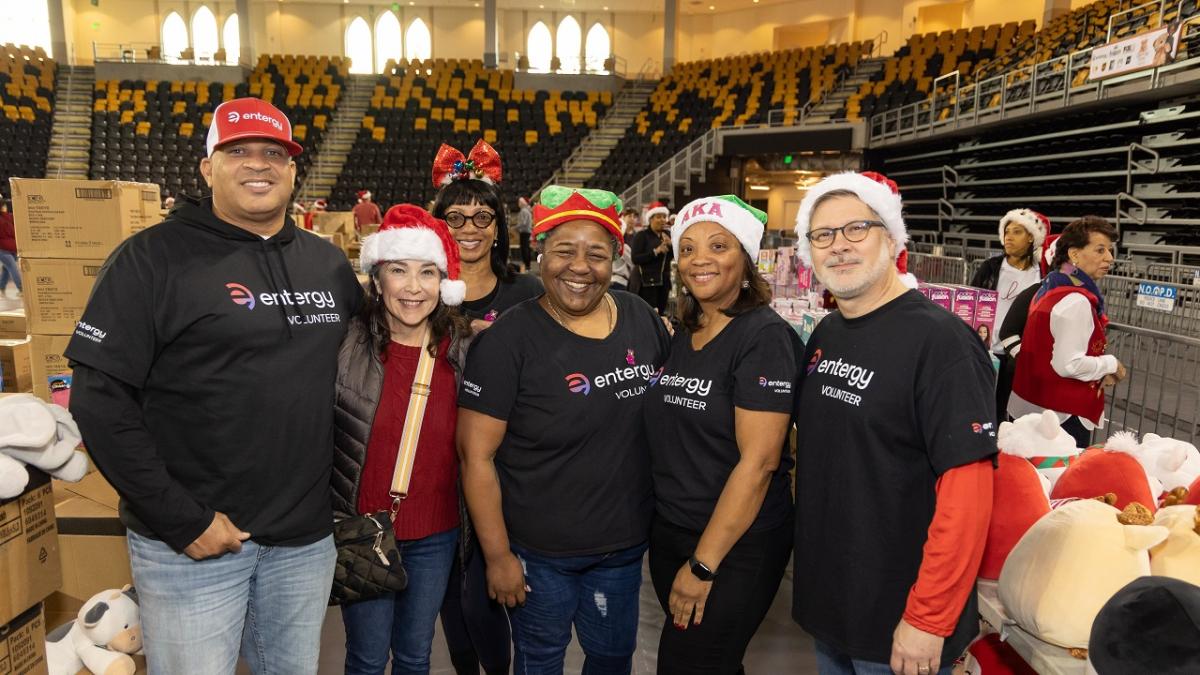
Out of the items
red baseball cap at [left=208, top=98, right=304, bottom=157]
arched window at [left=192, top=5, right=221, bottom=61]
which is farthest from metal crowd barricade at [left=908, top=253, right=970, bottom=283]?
arched window at [left=192, top=5, right=221, bottom=61]

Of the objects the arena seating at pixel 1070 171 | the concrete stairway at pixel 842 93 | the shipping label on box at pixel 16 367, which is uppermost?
the concrete stairway at pixel 842 93

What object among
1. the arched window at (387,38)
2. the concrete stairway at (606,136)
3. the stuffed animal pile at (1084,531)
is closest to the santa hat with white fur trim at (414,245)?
the stuffed animal pile at (1084,531)

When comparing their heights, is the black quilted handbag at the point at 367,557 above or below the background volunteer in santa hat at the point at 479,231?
below

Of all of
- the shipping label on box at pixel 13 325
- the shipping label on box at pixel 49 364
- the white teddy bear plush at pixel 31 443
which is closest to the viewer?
the white teddy bear plush at pixel 31 443

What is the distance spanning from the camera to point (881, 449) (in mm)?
1424

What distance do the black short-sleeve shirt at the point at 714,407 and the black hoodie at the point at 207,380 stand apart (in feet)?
2.69

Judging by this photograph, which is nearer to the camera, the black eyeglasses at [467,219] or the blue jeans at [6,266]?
the black eyeglasses at [467,219]

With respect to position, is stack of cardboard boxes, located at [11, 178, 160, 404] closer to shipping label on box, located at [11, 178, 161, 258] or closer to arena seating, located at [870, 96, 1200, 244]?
shipping label on box, located at [11, 178, 161, 258]

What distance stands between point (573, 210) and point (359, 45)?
26254mm

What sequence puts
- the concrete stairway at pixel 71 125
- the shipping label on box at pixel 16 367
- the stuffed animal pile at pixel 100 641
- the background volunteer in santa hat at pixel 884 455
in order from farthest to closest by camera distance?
1. the concrete stairway at pixel 71 125
2. the shipping label on box at pixel 16 367
3. the stuffed animal pile at pixel 100 641
4. the background volunteer in santa hat at pixel 884 455

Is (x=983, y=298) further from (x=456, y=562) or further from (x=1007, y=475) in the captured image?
(x=456, y=562)

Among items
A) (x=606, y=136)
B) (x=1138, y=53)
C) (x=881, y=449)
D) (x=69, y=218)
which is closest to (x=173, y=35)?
(x=606, y=136)

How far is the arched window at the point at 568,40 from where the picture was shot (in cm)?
2504

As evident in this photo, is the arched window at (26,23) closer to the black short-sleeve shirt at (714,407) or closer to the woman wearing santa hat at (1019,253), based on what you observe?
the woman wearing santa hat at (1019,253)
